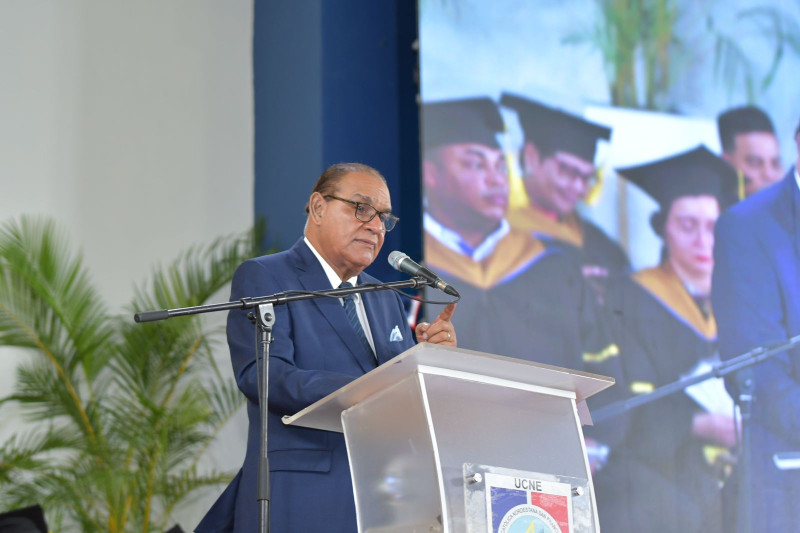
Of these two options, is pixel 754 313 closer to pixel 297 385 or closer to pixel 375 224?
pixel 375 224

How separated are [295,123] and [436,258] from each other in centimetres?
172

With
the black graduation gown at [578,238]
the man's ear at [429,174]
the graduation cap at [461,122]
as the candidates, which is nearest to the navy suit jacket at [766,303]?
the black graduation gown at [578,238]

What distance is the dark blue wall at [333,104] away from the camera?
6.11 meters

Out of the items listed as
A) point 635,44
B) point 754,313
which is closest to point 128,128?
point 635,44

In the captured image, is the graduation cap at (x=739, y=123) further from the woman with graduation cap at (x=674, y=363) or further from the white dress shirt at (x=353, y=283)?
the white dress shirt at (x=353, y=283)

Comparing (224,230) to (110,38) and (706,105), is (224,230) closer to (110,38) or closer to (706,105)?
(110,38)

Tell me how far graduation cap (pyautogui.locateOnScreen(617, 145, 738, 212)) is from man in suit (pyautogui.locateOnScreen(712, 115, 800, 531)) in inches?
5.2

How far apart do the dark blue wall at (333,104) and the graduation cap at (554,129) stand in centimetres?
118

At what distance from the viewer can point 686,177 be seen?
5465 millimetres

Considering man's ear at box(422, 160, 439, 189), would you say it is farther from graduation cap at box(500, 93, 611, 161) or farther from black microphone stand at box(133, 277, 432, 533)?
black microphone stand at box(133, 277, 432, 533)

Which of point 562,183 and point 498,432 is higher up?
point 562,183

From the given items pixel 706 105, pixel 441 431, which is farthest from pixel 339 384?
pixel 706 105

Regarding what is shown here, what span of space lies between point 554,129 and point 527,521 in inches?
139

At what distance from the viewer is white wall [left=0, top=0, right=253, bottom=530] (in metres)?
5.89
